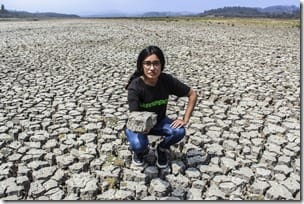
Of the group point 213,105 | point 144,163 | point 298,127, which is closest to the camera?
point 144,163

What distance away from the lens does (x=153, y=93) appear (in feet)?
11.0

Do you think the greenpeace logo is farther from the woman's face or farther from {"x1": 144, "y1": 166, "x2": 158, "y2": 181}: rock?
{"x1": 144, "y1": 166, "x2": 158, "y2": 181}: rock

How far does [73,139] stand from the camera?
4137 millimetres

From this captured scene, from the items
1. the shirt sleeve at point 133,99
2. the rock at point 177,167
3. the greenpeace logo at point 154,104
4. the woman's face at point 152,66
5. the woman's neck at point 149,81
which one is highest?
the woman's face at point 152,66

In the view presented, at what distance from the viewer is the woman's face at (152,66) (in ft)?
10.5

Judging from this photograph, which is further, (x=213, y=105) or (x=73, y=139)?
(x=213, y=105)

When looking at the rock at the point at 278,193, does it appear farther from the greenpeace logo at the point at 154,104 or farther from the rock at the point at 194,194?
the greenpeace logo at the point at 154,104

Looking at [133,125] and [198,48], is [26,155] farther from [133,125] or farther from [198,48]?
[198,48]

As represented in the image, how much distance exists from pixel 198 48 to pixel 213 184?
9817 millimetres

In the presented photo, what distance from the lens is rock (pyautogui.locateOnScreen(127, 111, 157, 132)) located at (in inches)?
123

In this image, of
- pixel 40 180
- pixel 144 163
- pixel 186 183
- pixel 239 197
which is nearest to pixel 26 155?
pixel 40 180

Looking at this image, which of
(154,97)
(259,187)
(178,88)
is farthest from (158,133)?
(259,187)

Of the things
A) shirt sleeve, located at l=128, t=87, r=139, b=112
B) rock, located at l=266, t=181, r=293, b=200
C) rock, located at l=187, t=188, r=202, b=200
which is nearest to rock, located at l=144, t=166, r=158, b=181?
rock, located at l=187, t=188, r=202, b=200

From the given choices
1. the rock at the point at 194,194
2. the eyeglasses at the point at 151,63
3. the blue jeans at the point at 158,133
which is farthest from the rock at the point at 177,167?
the eyeglasses at the point at 151,63
